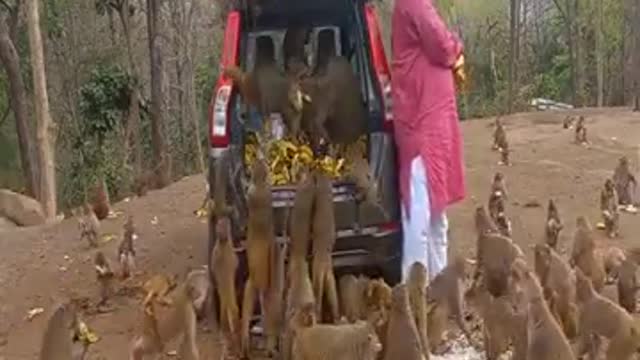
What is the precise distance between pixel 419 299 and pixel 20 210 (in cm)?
1020

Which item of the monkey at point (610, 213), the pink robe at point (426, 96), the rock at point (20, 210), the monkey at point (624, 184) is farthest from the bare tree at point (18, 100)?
the pink robe at point (426, 96)

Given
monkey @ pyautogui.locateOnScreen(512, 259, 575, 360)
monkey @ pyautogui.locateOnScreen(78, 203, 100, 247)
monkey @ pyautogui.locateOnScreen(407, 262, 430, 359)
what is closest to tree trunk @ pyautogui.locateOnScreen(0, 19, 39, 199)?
monkey @ pyautogui.locateOnScreen(78, 203, 100, 247)

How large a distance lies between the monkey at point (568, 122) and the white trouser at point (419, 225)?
1128 centimetres

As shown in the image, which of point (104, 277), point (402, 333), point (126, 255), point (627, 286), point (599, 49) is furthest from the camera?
point (599, 49)

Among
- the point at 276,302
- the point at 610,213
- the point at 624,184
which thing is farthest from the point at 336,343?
the point at 624,184

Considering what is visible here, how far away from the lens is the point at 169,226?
11.0 metres

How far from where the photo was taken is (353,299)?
19.4ft

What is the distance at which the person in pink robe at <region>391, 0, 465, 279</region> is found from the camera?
6820 mm

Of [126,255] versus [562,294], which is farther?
[126,255]

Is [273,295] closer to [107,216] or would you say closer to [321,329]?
[321,329]

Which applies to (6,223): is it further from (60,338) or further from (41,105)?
(60,338)

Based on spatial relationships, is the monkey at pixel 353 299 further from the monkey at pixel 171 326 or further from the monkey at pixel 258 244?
the monkey at pixel 171 326

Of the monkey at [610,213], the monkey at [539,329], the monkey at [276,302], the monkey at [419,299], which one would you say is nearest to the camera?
the monkey at [539,329]

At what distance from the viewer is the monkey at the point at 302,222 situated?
19.9 ft
